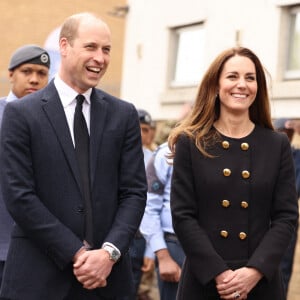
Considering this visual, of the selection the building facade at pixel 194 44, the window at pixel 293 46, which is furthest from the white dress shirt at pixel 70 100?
the window at pixel 293 46

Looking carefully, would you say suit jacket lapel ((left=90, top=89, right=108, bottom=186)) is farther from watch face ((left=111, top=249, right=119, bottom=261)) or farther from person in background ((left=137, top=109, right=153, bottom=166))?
person in background ((left=137, top=109, right=153, bottom=166))

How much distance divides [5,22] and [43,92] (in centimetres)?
1769

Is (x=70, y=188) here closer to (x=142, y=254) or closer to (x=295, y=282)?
(x=142, y=254)

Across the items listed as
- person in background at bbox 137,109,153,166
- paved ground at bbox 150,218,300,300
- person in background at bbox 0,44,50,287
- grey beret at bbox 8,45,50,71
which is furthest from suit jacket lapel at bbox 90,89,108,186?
paved ground at bbox 150,218,300,300

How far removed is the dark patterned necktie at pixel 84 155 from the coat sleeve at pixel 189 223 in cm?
48

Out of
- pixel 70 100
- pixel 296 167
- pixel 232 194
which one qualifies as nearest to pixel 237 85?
pixel 232 194

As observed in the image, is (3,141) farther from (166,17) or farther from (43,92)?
(166,17)

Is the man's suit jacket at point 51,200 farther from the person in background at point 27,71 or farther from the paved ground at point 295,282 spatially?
the paved ground at point 295,282

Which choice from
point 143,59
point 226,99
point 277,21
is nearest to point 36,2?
point 143,59

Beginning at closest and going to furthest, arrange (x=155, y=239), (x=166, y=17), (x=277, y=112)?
(x=155, y=239) < (x=277, y=112) < (x=166, y=17)

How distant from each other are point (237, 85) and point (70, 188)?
3.37 ft

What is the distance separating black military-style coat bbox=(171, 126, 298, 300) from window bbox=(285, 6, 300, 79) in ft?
19.9

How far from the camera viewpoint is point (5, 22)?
22031 millimetres

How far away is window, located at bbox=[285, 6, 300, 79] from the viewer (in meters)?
10.8
